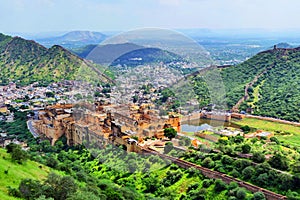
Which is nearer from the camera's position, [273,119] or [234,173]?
[234,173]

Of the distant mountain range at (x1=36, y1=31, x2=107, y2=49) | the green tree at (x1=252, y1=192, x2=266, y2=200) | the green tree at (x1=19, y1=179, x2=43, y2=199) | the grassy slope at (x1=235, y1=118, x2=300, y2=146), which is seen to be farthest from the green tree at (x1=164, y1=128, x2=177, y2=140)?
the distant mountain range at (x1=36, y1=31, x2=107, y2=49)

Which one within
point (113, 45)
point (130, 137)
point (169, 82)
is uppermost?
point (113, 45)

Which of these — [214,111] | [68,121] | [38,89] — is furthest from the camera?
[38,89]

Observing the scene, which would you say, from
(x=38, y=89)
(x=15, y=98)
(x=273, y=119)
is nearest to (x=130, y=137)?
(x=273, y=119)

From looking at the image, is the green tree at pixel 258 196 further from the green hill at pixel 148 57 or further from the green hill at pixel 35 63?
the green hill at pixel 35 63

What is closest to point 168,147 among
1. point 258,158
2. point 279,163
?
point 258,158

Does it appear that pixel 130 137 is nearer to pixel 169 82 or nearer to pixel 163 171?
pixel 163 171

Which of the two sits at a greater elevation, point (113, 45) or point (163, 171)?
point (113, 45)
